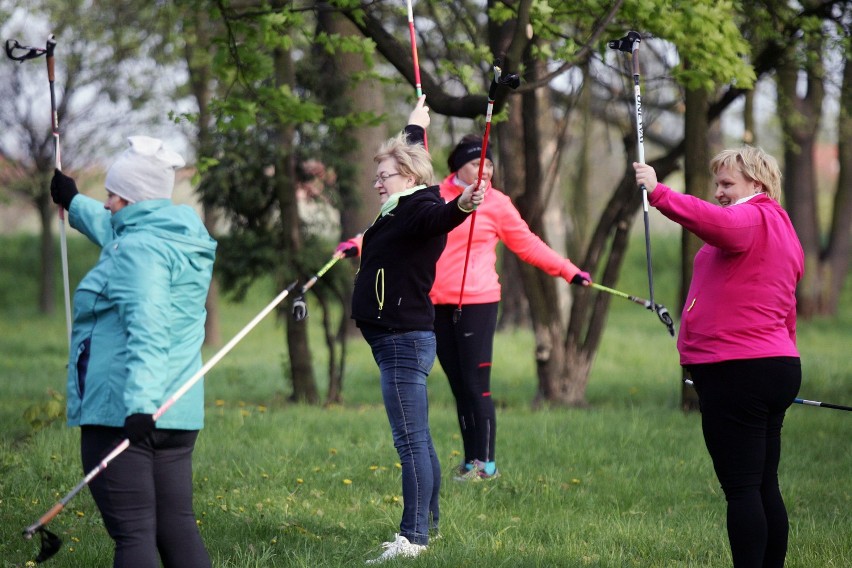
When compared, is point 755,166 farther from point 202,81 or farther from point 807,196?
point 807,196

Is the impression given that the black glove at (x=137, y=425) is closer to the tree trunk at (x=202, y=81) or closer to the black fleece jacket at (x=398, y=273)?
the black fleece jacket at (x=398, y=273)

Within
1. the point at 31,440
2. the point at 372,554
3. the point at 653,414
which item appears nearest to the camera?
the point at 372,554

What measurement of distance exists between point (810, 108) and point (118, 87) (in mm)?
12958

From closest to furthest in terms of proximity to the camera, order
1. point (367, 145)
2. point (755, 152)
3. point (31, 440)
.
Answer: point (755, 152)
point (31, 440)
point (367, 145)

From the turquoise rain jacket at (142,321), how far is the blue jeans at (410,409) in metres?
1.25

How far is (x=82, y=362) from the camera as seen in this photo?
12.1 feet

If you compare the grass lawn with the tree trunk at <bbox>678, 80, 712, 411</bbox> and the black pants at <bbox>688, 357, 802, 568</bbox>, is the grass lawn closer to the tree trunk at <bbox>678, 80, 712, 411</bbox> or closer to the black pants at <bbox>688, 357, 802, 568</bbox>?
the black pants at <bbox>688, 357, 802, 568</bbox>

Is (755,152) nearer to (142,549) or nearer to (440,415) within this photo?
(142,549)

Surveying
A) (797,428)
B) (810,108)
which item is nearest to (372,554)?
(797,428)

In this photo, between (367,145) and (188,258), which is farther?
(367,145)

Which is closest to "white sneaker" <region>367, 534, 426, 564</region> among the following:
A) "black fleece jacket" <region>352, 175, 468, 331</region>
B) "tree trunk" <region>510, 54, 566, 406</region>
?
"black fleece jacket" <region>352, 175, 468, 331</region>

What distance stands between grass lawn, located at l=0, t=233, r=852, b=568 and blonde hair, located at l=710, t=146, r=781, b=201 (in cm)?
179

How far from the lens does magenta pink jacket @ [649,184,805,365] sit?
13.6 ft

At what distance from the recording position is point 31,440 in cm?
752
